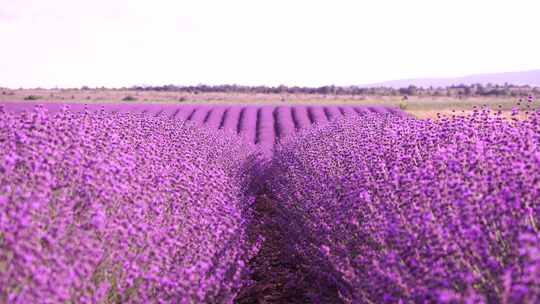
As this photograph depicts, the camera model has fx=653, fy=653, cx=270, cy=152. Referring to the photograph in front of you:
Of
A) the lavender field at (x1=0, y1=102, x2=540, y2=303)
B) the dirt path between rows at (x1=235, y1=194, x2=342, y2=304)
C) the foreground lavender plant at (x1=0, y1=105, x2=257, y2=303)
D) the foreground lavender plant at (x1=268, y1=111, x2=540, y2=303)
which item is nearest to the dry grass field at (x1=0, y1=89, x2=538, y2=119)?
the dirt path between rows at (x1=235, y1=194, x2=342, y2=304)

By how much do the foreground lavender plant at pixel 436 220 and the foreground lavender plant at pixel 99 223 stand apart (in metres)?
0.69

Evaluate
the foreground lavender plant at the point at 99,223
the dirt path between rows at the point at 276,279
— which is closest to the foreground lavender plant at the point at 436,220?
the dirt path between rows at the point at 276,279

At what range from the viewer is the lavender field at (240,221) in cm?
243

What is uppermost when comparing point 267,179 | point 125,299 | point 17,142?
point 17,142

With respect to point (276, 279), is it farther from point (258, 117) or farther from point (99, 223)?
point (258, 117)

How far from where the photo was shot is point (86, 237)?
8.91 feet

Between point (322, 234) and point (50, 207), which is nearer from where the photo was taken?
point (50, 207)

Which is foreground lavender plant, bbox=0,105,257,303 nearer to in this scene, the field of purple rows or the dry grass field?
the field of purple rows

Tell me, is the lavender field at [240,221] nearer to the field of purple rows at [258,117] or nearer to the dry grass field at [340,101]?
the field of purple rows at [258,117]

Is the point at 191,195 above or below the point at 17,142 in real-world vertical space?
below

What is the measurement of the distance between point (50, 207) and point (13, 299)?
102cm

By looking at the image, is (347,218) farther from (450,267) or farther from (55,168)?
(55,168)

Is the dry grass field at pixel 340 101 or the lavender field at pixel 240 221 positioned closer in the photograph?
the lavender field at pixel 240 221

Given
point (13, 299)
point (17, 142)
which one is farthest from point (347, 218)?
point (13, 299)
